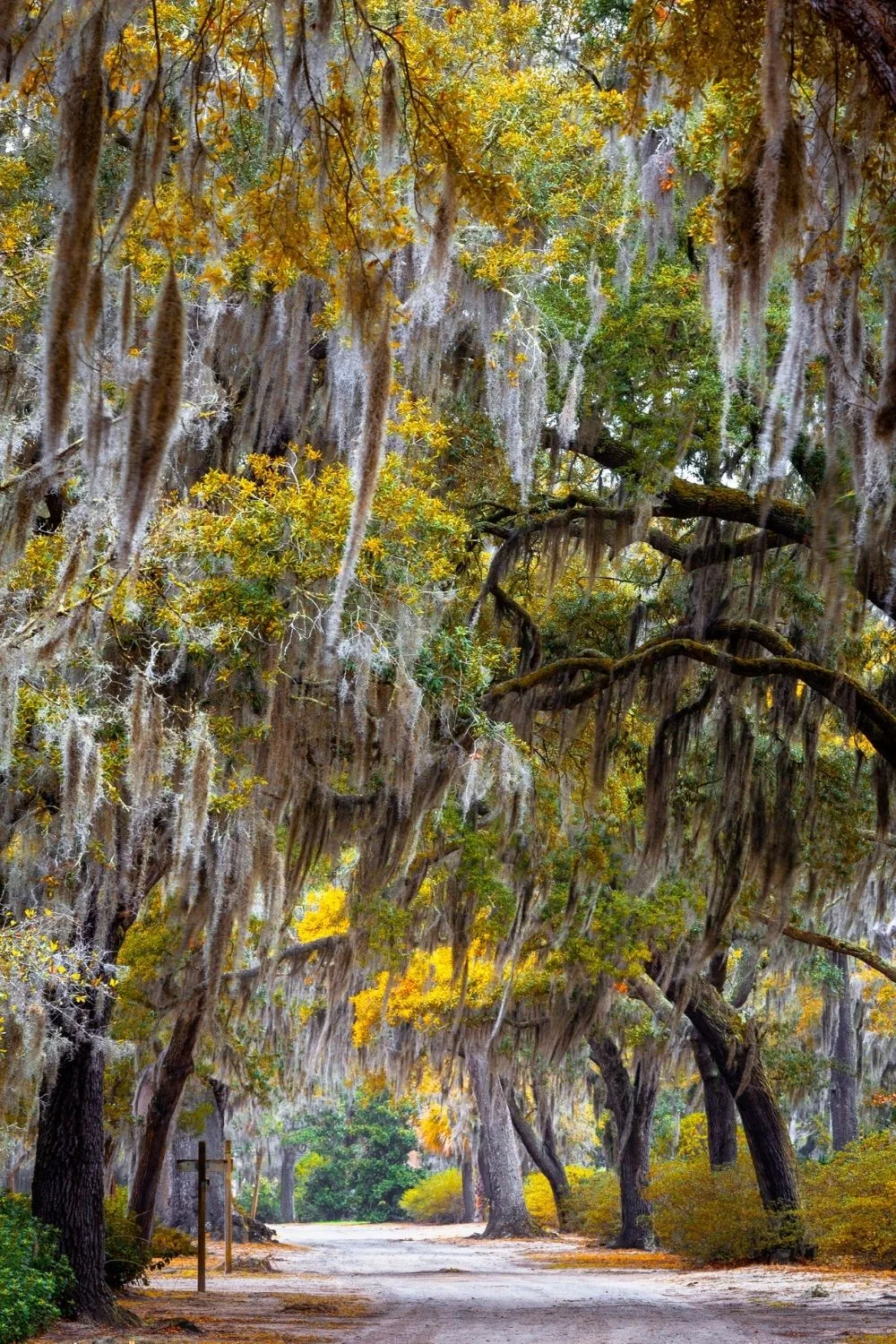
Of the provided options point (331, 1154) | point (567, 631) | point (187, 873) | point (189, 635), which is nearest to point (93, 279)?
point (189, 635)

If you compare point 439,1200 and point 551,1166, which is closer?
point 551,1166

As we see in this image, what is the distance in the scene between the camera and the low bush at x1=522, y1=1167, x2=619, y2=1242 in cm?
2392

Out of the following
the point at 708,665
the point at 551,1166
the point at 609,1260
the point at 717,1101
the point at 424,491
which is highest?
the point at 424,491

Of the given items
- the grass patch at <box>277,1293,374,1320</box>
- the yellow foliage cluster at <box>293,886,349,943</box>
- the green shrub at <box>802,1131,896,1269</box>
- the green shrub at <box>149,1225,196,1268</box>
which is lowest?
the green shrub at <box>149,1225,196,1268</box>

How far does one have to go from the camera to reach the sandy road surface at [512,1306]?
852 cm

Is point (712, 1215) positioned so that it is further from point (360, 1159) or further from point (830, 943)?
point (360, 1159)

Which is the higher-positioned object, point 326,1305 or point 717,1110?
point 717,1110

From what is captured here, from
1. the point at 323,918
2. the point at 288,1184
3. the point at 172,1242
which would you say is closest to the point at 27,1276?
the point at 172,1242

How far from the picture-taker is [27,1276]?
8.38m

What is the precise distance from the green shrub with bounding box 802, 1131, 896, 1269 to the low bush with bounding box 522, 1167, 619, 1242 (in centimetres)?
898

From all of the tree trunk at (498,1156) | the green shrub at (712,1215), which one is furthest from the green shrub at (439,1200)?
the green shrub at (712,1215)

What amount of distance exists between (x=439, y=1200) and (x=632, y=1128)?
25362mm

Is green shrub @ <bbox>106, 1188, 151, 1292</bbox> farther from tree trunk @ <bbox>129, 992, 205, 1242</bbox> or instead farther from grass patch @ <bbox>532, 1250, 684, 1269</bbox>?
grass patch @ <bbox>532, 1250, 684, 1269</bbox>

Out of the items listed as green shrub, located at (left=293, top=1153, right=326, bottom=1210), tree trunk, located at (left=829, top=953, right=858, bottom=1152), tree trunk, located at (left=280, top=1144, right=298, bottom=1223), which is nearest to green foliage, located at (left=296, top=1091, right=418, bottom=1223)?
green shrub, located at (left=293, top=1153, right=326, bottom=1210)
